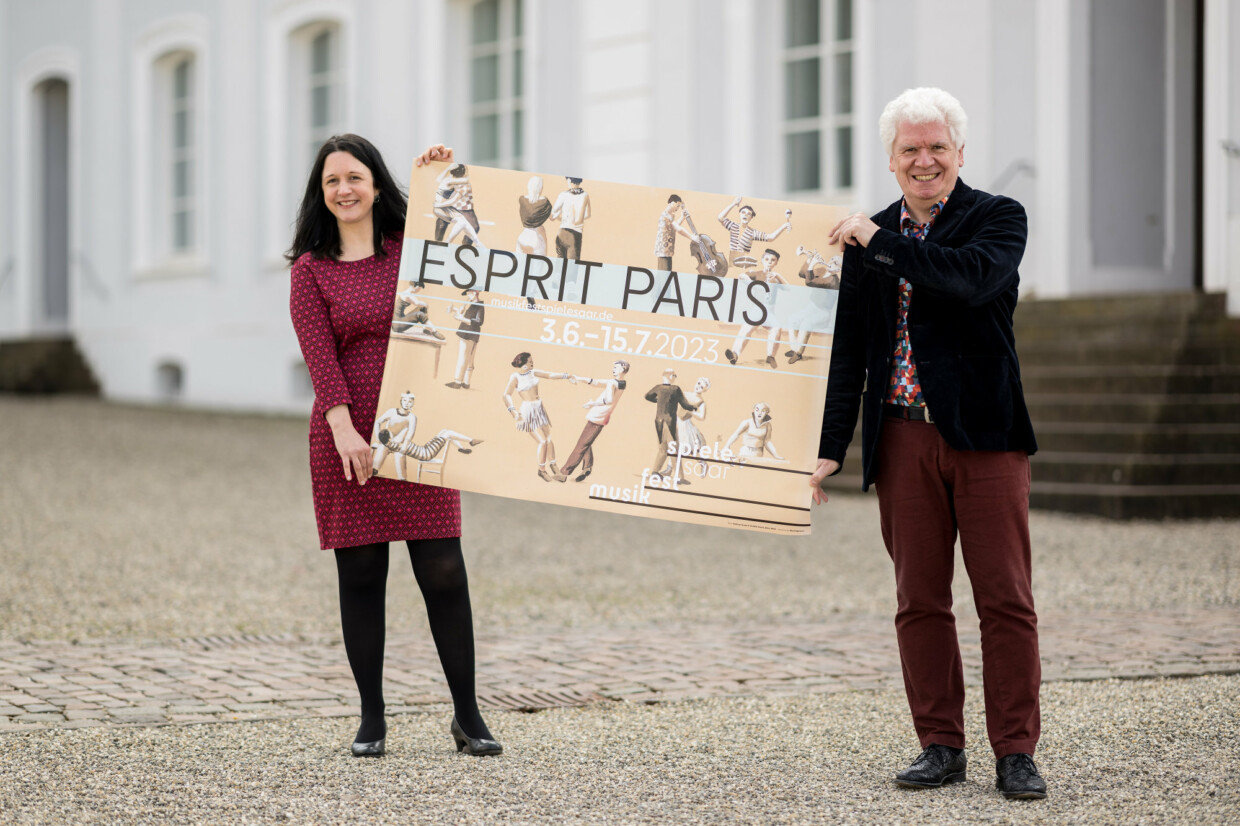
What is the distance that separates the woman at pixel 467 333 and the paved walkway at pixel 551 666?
1277 mm

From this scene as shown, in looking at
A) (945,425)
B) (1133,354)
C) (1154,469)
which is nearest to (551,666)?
(945,425)

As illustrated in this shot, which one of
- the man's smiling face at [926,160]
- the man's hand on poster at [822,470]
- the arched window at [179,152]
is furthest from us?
the arched window at [179,152]

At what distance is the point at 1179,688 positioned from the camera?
193 inches

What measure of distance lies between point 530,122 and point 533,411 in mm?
10974

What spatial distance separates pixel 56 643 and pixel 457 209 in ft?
9.10

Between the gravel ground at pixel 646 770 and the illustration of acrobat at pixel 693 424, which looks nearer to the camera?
the gravel ground at pixel 646 770

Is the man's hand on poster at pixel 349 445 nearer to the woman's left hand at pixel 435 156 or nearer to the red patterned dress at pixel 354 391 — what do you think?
the red patterned dress at pixel 354 391

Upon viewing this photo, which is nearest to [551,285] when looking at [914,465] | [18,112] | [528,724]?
[914,465]

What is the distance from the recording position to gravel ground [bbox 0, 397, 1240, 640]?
650cm

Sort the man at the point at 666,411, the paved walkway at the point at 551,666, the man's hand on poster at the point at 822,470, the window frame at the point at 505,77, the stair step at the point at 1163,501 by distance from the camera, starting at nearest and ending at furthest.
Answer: the man's hand on poster at the point at 822,470
the man at the point at 666,411
the paved walkway at the point at 551,666
the stair step at the point at 1163,501
the window frame at the point at 505,77

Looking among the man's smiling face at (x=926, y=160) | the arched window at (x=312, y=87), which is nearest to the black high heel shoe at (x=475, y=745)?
the man's smiling face at (x=926, y=160)

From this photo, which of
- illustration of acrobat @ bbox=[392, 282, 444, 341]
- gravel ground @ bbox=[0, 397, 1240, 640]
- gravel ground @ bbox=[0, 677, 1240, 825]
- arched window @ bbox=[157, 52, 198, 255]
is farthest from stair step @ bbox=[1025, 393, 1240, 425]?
arched window @ bbox=[157, 52, 198, 255]

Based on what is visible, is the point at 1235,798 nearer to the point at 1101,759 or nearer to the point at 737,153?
the point at 1101,759

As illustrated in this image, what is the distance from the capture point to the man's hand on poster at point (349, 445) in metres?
4.01
